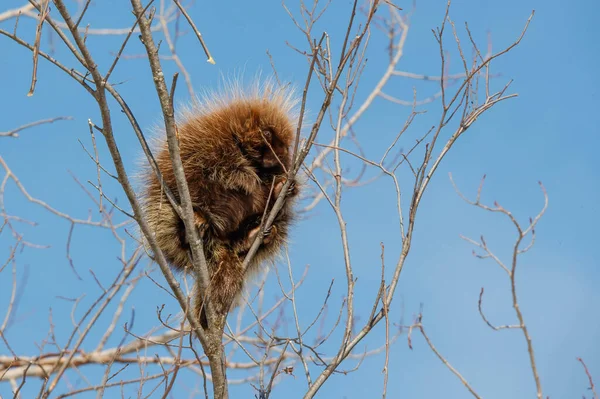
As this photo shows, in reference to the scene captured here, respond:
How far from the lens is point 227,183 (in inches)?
140

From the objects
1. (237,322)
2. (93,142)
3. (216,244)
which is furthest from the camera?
(237,322)

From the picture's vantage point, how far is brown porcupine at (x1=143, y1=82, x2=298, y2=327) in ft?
11.2

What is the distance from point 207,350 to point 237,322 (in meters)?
2.88

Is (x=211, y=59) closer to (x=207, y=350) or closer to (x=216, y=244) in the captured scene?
(x=207, y=350)

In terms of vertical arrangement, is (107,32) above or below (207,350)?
above

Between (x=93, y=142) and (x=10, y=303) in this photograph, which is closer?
(x=93, y=142)

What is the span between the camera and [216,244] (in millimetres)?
3475

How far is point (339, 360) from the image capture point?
2.60 metres

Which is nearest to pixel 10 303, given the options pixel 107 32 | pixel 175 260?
pixel 175 260

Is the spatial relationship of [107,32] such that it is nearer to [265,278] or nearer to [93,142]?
[265,278]

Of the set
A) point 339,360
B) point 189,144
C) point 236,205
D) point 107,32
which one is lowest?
point 339,360

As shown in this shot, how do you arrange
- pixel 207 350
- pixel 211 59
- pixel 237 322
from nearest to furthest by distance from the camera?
pixel 211 59 < pixel 207 350 < pixel 237 322

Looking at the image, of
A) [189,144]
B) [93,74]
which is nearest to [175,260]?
[189,144]

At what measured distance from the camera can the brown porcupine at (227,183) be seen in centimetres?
342
